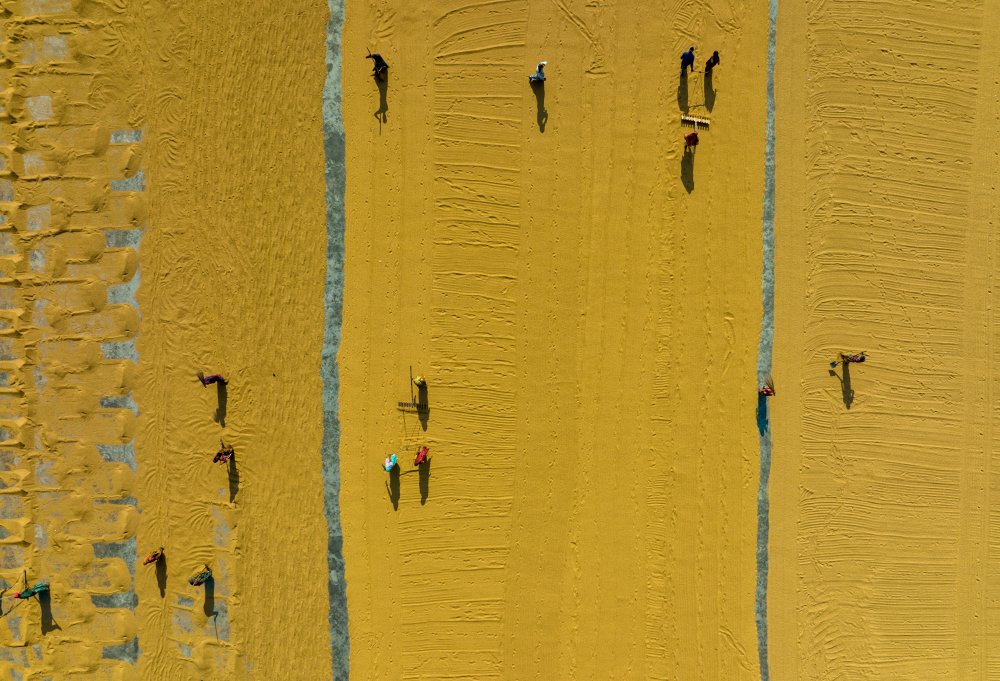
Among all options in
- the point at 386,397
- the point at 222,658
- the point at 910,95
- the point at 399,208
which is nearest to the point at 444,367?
the point at 386,397

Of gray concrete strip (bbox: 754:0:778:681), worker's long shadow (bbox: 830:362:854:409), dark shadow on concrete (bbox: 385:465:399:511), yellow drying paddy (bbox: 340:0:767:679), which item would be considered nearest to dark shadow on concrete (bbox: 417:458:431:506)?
yellow drying paddy (bbox: 340:0:767:679)

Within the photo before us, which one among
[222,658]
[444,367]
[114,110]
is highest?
[114,110]

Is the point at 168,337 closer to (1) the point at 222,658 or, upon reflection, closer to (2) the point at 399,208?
(2) the point at 399,208

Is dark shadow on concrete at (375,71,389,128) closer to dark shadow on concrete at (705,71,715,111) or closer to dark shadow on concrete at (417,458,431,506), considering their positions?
dark shadow on concrete at (705,71,715,111)

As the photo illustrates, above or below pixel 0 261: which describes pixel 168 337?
below

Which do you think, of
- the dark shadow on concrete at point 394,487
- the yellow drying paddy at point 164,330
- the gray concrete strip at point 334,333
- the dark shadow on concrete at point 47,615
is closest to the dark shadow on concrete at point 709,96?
the gray concrete strip at point 334,333

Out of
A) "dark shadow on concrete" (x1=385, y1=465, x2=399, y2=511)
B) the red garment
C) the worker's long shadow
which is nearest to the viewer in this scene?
the red garment

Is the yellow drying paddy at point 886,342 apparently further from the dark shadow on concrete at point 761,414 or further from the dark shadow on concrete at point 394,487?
the dark shadow on concrete at point 394,487
